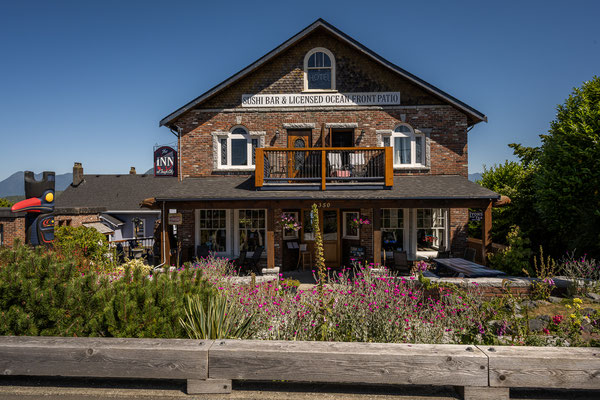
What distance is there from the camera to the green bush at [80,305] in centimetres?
395

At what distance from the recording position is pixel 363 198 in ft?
30.8

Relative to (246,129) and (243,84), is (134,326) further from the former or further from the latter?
(243,84)

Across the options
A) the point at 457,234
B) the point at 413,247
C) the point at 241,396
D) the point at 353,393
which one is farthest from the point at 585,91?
the point at 241,396

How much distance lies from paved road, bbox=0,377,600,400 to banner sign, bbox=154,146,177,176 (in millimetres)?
9312

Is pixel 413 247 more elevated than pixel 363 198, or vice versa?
pixel 363 198

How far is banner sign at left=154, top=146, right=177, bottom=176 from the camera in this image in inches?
488

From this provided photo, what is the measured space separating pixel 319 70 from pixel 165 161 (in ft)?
21.7

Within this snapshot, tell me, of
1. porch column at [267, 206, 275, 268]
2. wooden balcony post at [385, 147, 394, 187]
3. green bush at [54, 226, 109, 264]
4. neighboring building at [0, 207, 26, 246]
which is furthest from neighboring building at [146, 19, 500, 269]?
neighboring building at [0, 207, 26, 246]

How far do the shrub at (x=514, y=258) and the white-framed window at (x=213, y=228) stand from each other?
28.6 feet

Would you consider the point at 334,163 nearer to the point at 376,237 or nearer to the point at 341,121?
the point at 341,121

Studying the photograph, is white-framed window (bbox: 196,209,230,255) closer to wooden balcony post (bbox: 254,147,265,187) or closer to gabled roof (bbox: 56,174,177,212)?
wooden balcony post (bbox: 254,147,265,187)

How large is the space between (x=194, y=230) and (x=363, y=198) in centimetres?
645

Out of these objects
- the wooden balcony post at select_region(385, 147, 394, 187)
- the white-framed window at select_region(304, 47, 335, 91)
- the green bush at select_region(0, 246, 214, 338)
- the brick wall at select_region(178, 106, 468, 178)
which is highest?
the white-framed window at select_region(304, 47, 335, 91)

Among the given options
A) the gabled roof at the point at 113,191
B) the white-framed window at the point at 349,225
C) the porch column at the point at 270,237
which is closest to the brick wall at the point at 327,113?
the white-framed window at the point at 349,225
